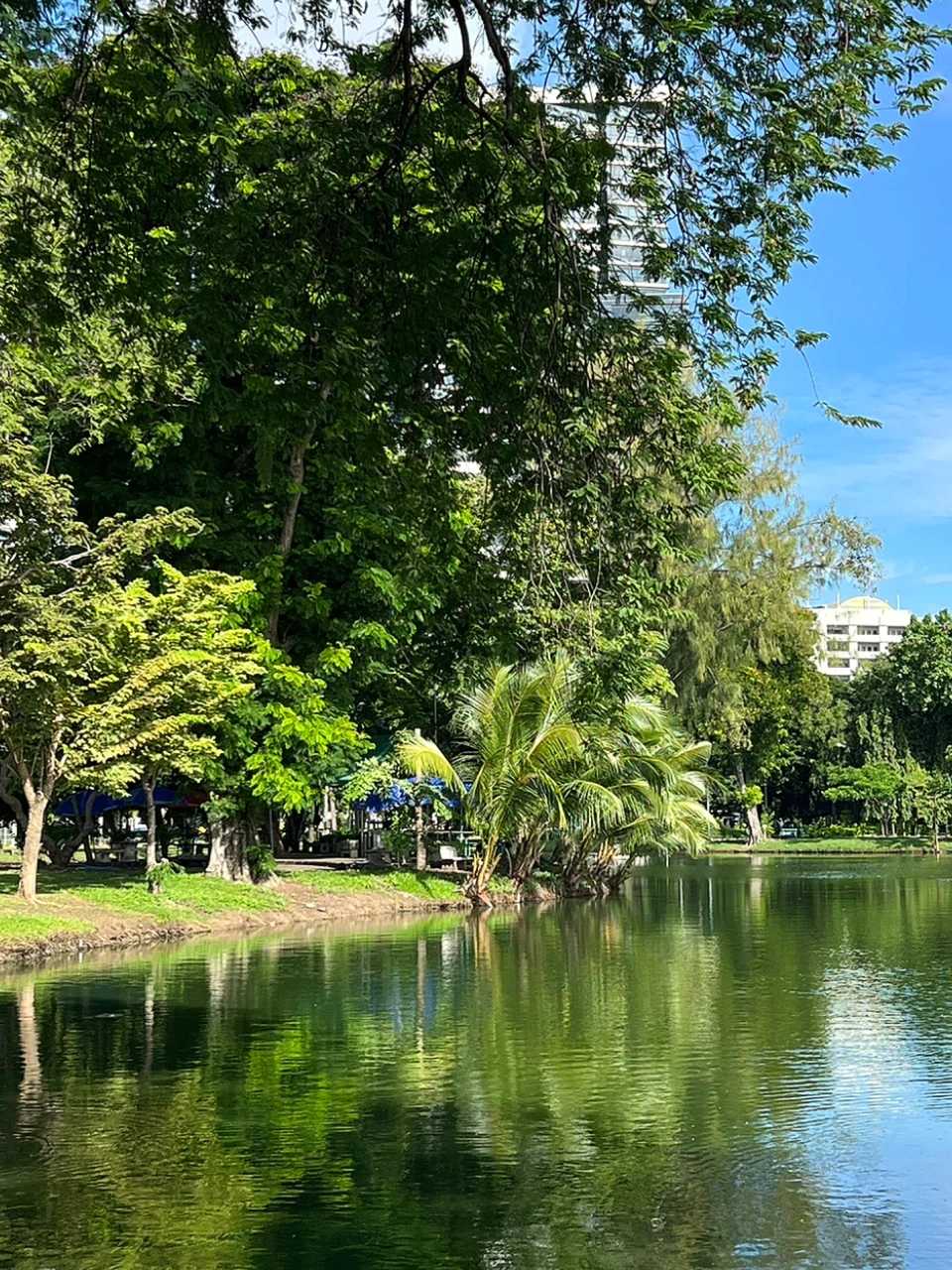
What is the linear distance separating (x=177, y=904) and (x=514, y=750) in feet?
21.4

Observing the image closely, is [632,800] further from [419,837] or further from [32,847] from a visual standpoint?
[32,847]

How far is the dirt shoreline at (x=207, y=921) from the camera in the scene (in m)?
15.7

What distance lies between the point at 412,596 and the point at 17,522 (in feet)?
21.8

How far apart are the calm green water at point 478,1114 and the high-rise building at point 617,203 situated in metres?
4.27

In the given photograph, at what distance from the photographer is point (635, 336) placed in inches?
277

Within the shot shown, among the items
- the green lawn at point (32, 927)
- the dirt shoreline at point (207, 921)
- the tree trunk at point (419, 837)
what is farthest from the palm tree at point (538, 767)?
the green lawn at point (32, 927)

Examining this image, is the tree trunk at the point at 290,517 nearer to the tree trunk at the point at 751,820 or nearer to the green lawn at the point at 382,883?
the green lawn at the point at 382,883

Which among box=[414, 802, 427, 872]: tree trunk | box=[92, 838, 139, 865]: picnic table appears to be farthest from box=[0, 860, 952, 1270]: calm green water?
box=[92, 838, 139, 865]: picnic table

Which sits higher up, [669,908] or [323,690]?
[323,690]

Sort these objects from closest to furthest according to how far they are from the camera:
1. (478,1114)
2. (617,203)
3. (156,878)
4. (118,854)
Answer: (617,203)
(478,1114)
(156,878)
(118,854)

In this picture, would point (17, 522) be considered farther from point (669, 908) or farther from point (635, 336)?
point (669, 908)

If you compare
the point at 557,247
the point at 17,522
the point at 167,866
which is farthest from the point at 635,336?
the point at 167,866

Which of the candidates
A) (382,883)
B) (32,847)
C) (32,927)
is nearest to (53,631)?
(32,847)

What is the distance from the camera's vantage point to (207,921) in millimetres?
19000
